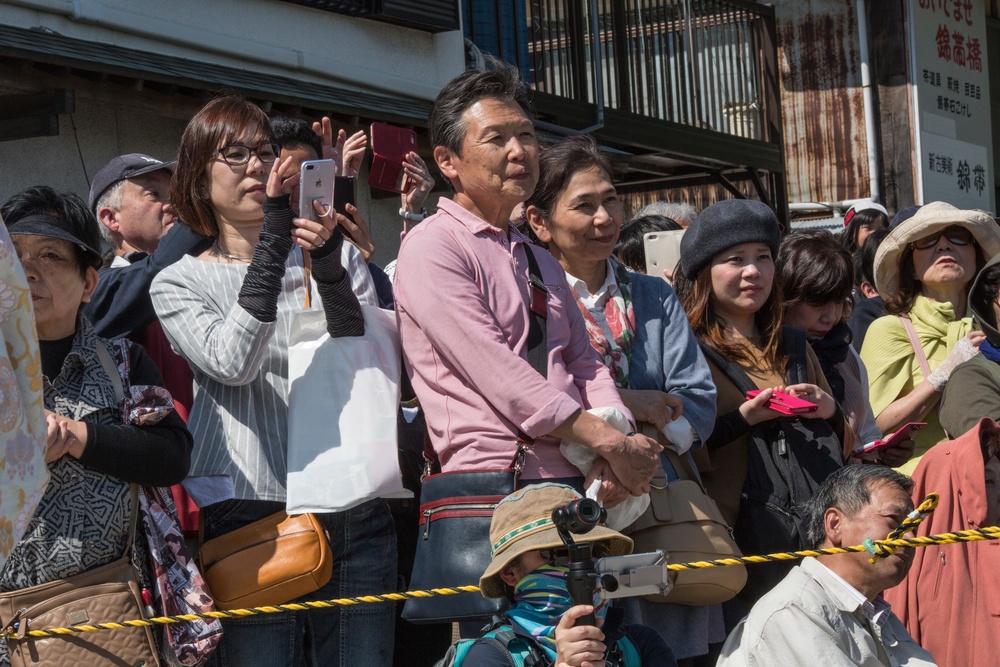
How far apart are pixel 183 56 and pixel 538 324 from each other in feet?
15.1

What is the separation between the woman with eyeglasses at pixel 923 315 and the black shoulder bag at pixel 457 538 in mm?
2428

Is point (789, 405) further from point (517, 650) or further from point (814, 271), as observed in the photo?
point (517, 650)

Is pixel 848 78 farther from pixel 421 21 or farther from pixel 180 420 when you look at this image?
pixel 180 420

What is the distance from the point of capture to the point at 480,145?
376 centimetres

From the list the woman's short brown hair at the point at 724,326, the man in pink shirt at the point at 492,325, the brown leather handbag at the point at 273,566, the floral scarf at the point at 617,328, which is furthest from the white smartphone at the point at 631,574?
the woman's short brown hair at the point at 724,326

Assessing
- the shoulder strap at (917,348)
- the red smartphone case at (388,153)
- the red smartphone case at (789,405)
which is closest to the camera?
the red smartphone case at (789,405)

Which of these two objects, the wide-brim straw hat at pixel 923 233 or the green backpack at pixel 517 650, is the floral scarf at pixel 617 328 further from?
the wide-brim straw hat at pixel 923 233

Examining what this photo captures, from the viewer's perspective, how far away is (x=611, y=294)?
4.25m

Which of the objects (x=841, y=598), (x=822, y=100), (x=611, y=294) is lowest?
(x=841, y=598)

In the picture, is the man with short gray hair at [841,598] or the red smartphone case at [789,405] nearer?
the man with short gray hair at [841,598]

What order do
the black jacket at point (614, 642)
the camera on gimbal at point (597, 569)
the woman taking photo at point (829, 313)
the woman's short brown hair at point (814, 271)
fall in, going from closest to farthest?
1. the camera on gimbal at point (597, 569)
2. the black jacket at point (614, 642)
3. the woman taking photo at point (829, 313)
4. the woman's short brown hair at point (814, 271)

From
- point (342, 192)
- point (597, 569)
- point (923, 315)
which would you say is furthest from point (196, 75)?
point (597, 569)

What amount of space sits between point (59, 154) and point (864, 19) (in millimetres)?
9432

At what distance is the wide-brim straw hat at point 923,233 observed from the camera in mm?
5602
